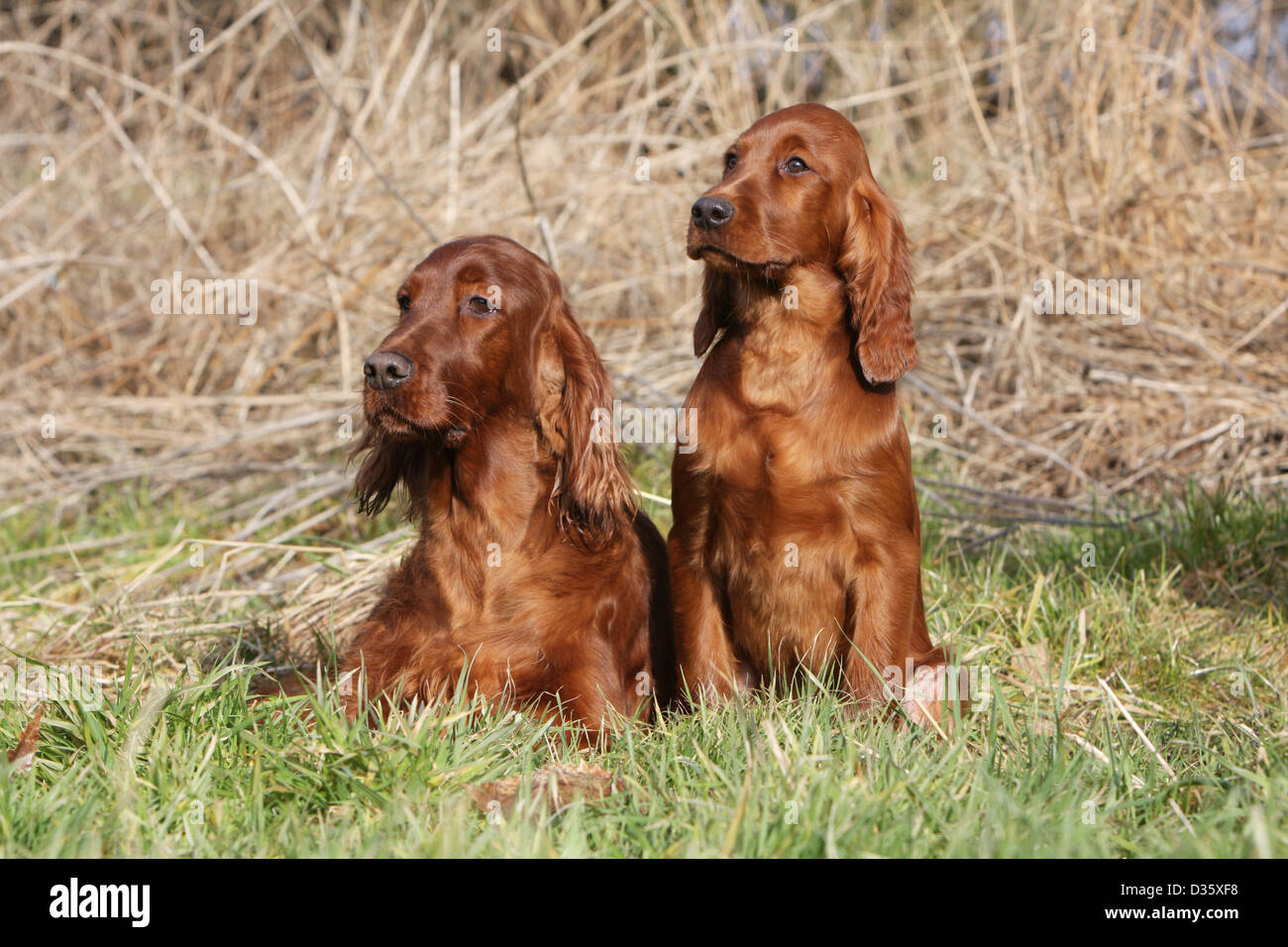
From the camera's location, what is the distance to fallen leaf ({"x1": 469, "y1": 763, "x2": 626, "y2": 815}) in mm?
2207

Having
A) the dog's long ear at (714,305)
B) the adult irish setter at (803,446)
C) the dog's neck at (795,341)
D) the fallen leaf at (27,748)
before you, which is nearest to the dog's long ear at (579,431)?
the adult irish setter at (803,446)

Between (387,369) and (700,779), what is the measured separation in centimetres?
111

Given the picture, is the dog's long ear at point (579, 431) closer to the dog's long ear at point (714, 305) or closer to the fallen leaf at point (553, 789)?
the dog's long ear at point (714, 305)

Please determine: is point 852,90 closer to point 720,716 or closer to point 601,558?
point 601,558

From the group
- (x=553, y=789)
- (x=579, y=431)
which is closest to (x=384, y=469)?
(x=579, y=431)

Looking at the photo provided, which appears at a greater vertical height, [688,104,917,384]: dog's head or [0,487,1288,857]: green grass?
[688,104,917,384]: dog's head

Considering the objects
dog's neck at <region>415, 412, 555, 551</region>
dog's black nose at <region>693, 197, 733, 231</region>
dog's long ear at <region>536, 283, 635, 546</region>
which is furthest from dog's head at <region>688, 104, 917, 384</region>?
dog's neck at <region>415, 412, 555, 551</region>

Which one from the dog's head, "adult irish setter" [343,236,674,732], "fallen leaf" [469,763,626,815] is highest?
the dog's head

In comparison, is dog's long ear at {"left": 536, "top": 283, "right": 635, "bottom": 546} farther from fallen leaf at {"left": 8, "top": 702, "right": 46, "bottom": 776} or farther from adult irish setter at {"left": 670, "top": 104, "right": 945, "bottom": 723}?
fallen leaf at {"left": 8, "top": 702, "right": 46, "bottom": 776}

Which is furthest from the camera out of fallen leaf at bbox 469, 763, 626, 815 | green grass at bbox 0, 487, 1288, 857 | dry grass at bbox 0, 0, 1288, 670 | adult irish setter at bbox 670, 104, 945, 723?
dry grass at bbox 0, 0, 1288, 670

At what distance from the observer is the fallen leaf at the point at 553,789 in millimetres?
2207

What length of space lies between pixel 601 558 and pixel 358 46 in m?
5.48

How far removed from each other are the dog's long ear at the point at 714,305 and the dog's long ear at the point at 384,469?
754 millimetres

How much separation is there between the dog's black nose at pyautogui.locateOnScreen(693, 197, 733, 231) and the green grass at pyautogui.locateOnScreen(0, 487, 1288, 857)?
41.3 inches
